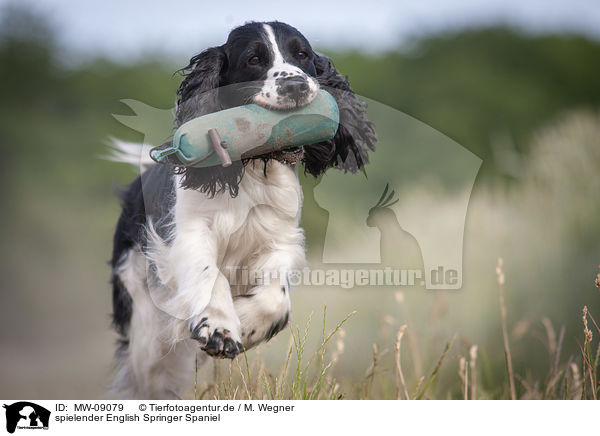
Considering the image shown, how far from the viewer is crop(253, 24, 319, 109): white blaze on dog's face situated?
2.43 m

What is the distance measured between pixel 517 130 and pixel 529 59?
30.0 inches

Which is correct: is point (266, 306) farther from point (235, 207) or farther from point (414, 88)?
point (414, 88)

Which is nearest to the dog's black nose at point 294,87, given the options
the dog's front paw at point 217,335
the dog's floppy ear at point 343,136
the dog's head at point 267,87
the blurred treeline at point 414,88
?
the dog's head at point 267,87

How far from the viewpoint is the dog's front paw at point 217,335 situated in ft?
7.63

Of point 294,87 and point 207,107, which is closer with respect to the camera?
point 294,87

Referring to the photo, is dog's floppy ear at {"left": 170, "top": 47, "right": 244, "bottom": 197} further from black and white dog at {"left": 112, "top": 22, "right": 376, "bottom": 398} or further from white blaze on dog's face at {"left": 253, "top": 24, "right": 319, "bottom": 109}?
white blaze on dog's face at {"left": 253, "top": 24, "right": 319, "bottom": 109}

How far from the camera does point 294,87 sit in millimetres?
2418

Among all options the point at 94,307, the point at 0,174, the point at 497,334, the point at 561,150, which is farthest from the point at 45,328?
the point at 561,150

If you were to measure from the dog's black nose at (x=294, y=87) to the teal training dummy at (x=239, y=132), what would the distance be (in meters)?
0.07

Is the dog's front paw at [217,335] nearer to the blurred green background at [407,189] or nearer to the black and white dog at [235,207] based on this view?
the black and white dog at [235,207]
